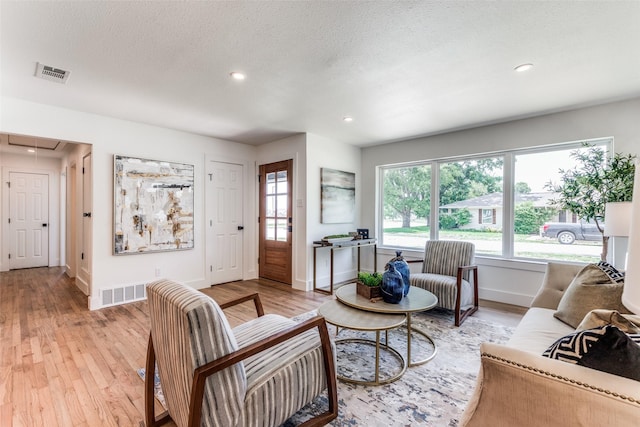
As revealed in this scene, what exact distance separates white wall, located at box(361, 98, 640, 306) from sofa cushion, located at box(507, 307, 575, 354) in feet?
5.41

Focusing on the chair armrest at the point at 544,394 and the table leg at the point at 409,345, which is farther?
the table leg at the point at 409,345

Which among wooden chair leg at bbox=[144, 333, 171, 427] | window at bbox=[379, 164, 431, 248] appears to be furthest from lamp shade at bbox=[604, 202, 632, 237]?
wooden chair leg at bbox=[144, 333, 171, 427]

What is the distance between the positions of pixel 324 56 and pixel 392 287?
1828 mm

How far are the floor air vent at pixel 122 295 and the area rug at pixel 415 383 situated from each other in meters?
1.88

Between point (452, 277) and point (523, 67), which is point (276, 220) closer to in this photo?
point (452, 277)

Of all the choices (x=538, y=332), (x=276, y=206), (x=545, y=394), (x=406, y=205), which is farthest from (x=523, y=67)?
(x=276, y=206)

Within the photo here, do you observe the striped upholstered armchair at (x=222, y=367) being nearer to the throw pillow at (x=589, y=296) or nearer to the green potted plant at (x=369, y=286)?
the green potted plant at (x=369, y=286)

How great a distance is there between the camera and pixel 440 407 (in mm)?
1737

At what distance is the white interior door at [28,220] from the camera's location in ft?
17.8

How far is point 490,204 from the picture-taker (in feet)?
12.8

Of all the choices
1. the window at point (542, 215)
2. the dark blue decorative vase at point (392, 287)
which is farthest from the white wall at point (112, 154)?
the window at point (542, 215)

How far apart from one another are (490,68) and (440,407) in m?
2.50

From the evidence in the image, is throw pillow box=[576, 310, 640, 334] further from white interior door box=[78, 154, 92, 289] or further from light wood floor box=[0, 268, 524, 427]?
white interior door box=[78, 154, 92, 289]

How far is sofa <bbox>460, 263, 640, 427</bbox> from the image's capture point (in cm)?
74
